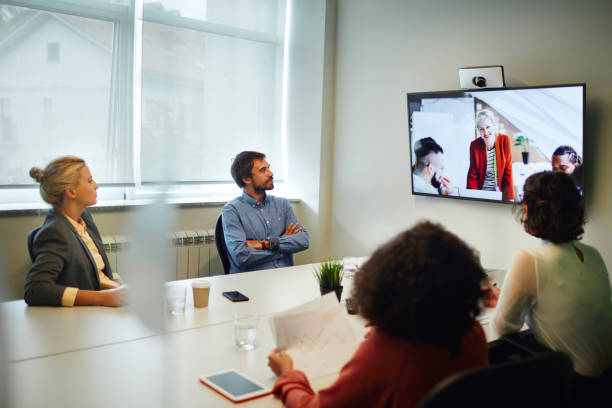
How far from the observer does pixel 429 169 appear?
3.36 m

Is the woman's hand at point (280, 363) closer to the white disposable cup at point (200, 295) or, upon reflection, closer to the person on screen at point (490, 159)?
the white disposable cup at point (200, 295)

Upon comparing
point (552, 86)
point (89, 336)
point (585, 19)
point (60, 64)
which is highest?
point (585, 19)

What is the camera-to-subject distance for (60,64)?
1.03ft

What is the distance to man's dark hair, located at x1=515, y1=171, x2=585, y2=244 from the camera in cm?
162

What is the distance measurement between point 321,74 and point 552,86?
1.93 meters

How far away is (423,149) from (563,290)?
6.17 ft

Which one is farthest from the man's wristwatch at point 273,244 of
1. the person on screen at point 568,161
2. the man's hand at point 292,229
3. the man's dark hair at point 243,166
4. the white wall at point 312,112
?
the person on screen at point 568,161

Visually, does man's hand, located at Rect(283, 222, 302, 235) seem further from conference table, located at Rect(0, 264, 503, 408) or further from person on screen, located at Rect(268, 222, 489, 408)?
person on screen, located at Rect(268, 222, 489, 408)

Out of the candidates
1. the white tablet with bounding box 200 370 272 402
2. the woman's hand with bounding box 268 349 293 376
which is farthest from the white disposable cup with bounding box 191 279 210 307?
the woman's hand with bounding box 268 349 293 376

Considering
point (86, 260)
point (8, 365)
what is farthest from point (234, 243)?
point (8, 365)

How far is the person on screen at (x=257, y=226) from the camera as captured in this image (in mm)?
3037

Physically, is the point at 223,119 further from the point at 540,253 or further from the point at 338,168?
the point at 540,253

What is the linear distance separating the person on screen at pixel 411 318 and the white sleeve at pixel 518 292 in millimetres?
621

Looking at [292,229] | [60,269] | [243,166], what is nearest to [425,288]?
[60,269]
